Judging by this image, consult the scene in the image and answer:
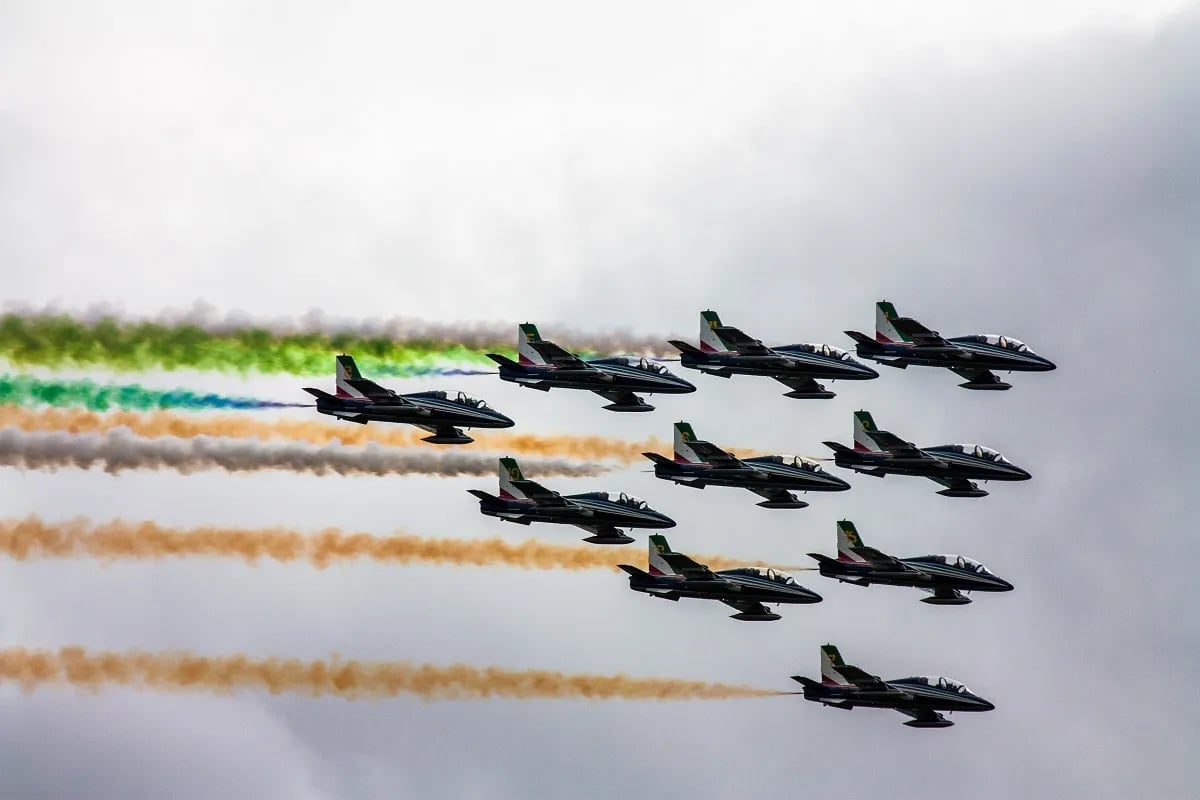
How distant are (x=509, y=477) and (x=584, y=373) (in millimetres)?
8334

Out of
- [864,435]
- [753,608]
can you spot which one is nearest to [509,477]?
[753,608]

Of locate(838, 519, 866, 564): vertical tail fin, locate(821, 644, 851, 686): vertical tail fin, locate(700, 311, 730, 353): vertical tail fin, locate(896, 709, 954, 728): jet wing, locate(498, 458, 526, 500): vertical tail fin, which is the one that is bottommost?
locate(896, 709, 954, 728): jet wing

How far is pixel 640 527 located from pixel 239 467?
2442cm

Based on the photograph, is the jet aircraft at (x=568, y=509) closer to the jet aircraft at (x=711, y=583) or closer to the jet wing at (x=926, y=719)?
the jet aircraft at (x=711, y=583)

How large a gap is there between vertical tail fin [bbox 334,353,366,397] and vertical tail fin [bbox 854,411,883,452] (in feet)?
101

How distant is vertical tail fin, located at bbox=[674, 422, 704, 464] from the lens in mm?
135875

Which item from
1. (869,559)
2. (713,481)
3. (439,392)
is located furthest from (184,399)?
(869,559)

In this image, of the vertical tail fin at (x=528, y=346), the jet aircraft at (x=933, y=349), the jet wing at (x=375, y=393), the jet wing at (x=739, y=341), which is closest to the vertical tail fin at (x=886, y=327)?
the jet aircraft at (x=933, y=349)

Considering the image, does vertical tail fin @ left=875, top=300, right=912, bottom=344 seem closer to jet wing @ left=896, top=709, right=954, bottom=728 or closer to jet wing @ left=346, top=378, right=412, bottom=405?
jet wing @ left=896, top=709, right=954, bottom=728

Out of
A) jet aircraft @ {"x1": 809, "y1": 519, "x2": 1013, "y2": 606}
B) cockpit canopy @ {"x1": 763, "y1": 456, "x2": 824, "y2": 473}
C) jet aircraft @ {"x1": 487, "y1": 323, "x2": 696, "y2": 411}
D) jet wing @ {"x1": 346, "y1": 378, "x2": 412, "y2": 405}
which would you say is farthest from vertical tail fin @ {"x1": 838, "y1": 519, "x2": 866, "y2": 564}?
jet wing @ {"x1": 346, "y1": 378, "x2": 412, "y2": 405}

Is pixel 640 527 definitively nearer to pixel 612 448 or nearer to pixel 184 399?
pixel 612 448

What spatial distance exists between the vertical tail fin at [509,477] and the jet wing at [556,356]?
751cm

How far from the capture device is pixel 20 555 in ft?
382

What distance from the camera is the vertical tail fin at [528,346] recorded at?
129375 mm
